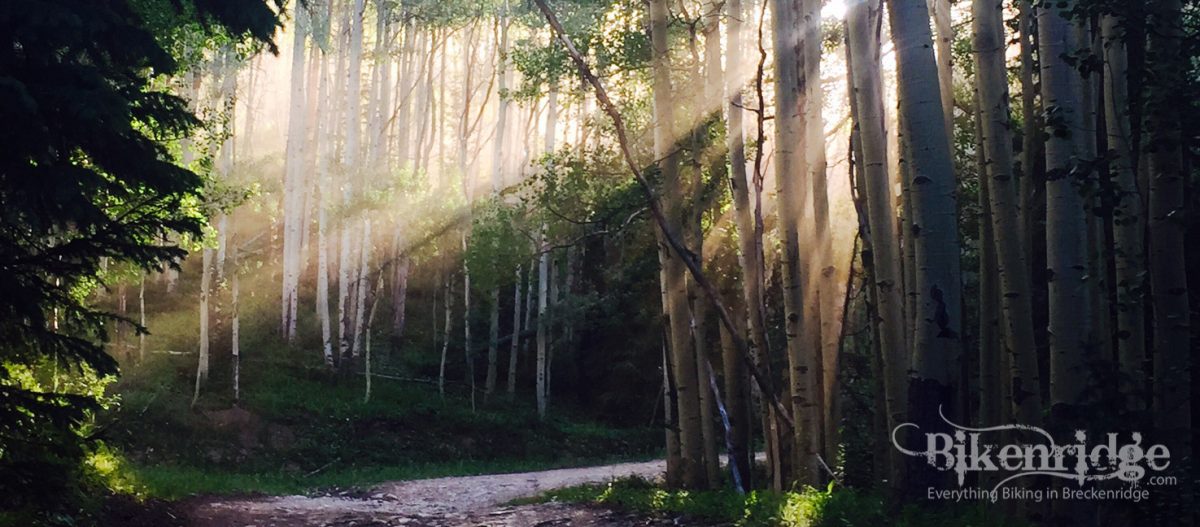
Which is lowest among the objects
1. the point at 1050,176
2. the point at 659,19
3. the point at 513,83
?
the point at 1050,176

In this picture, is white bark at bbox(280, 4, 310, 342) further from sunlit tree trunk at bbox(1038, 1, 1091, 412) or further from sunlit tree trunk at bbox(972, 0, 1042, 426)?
sunlit tree trunk at bbox(1038, 1, 1091, 412)

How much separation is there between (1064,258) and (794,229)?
3817 millimetres

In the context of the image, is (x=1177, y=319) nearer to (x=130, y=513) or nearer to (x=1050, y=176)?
(x=1050, y=176)

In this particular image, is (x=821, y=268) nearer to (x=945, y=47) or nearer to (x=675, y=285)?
(x=675, y=285)

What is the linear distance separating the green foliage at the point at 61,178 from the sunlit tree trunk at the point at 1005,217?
6.93m

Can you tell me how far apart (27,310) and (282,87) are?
60.2 meters

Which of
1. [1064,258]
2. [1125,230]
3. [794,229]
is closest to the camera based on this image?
[1064,258]

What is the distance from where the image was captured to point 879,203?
28.4ft

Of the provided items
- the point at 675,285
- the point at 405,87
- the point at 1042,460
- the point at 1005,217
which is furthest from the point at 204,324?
the point at 405,87

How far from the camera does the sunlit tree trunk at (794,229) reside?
34.8 feet

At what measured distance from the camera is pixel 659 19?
13.9 meters

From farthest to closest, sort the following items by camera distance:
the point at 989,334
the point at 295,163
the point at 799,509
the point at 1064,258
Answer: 1. the point at 295,163
2. the point at 989,334
3. the point at 799,509
4. the point at 1064,258

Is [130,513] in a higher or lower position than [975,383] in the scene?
lower

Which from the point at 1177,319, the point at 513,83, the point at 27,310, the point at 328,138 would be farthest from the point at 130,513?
the point at 513,83
